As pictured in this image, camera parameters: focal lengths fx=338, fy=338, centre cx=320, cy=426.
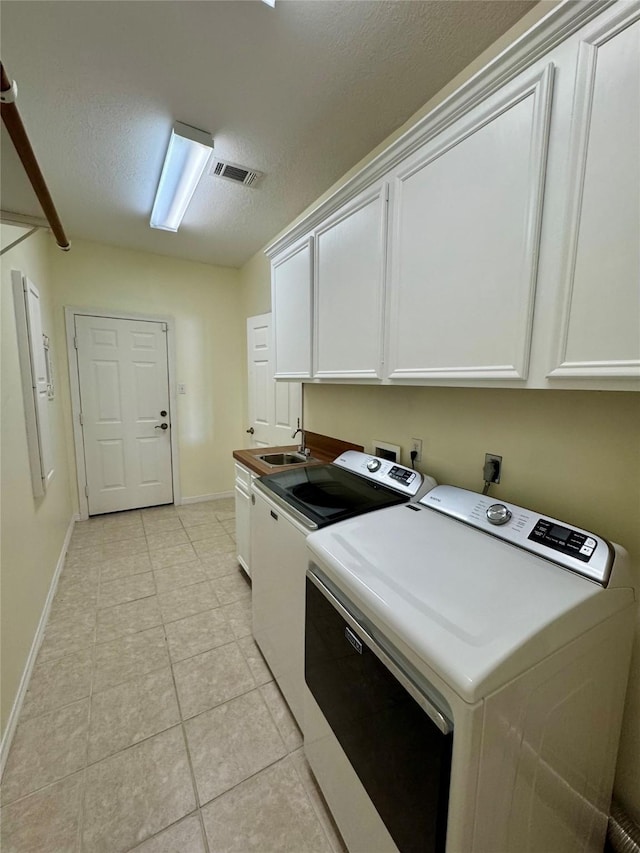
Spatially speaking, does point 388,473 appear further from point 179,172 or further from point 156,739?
point 179,172

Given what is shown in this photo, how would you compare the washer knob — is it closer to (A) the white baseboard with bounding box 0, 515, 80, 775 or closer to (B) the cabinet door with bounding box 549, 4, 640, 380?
(B) the cabinet door with bounding box 549, 4, 640, 380

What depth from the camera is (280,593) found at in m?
1.45

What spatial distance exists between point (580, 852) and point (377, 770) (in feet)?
2.20

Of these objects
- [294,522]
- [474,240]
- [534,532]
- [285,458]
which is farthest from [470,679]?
[285,458]

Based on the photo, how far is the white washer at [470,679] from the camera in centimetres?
64

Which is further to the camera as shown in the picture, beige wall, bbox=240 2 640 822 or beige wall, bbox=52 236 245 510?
beige wall, bbox=52 236 245 510

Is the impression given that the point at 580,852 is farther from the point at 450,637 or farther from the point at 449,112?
the point at 449,112

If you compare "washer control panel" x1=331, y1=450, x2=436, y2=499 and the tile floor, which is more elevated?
"washer control panel" x1=331, y1=450, x2=436, y2=499

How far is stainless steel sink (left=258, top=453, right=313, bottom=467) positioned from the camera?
7.64 feet

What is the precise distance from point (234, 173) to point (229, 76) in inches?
27.5

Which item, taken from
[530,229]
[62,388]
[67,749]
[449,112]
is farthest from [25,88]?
[67,749]

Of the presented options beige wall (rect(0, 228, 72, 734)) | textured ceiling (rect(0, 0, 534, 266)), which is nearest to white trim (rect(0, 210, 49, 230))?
textured ceiling (rect(0, 0, 534, 266))

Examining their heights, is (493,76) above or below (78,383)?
above

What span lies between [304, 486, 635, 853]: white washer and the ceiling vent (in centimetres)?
221
